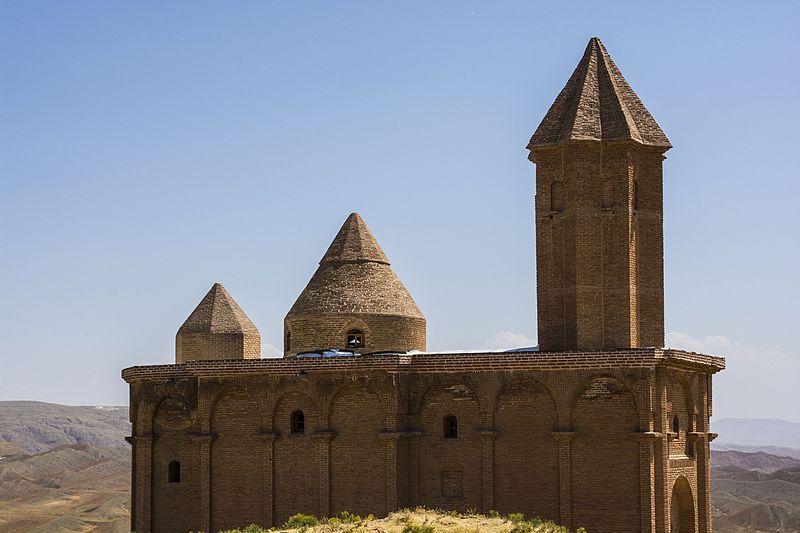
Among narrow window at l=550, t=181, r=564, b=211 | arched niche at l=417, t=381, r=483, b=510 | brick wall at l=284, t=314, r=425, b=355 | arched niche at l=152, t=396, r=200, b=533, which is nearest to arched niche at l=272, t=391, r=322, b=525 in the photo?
brick wall at l=284, t=314, r=425, b=355

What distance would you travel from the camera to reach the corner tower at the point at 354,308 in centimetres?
3541

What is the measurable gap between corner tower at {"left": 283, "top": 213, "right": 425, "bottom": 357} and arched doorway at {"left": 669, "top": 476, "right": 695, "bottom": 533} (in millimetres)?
8716

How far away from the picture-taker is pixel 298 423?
33875 mm

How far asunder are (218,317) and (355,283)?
651 cm

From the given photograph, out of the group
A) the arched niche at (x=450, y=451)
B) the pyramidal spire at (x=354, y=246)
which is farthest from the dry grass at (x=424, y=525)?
the pyramidal spire at (x=354, y=246)

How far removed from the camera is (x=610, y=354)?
30703mm

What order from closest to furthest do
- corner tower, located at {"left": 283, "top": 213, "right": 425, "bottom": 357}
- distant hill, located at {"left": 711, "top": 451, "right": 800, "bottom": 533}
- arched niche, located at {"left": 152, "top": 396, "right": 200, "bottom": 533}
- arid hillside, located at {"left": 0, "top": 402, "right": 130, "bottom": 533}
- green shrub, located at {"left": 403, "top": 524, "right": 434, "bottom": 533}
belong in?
green shrub, located at {"left": 403, "top": 524, "right": 434, "bottom": 533} < arched niche, located at {"left": 152, "top": 396, "right": 200, "bottom": 533} < corner tower, located at {"left": 283, "top": 213, "right": 425, "bottom": 357} < arid hillside, located at {"left": 0, "top": 402, "right": 130, "bottom": 533} < distant hill, located at {"left": 711, "top": 451, "right": 800, "bottom": 533}

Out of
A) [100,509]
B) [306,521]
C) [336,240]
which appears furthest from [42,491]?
[306,521]

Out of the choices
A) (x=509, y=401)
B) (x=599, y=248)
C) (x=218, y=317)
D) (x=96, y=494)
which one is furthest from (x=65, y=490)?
(x=599, y=248)

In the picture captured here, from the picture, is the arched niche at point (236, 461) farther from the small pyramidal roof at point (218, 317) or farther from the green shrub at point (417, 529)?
the green shrub at point (417, 529)

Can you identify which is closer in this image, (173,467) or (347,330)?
(173,467)

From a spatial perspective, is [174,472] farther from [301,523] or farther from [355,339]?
[301,523]

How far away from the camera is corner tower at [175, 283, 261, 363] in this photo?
40.1 m

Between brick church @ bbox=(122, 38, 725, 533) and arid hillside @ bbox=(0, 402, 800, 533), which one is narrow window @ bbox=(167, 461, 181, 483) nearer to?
brick church @ bbox=(122, 38, 725, 533)
